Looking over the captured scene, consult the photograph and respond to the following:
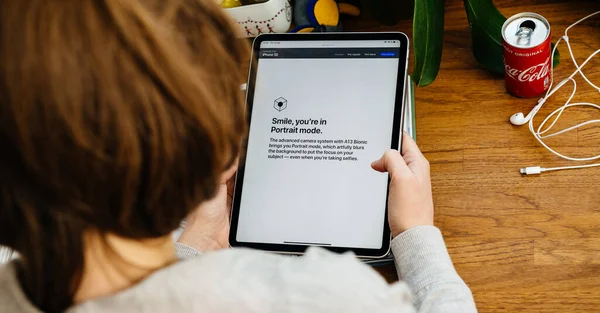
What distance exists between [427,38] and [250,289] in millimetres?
455

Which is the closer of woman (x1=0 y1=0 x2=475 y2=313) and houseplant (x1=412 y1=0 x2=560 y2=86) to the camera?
woman (x1=0 y1=0 x2=475 y2=313)

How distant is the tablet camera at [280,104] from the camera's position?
0.89 metres

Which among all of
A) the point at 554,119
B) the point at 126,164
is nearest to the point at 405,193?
the point at 554,119

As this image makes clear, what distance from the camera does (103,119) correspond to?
40cm

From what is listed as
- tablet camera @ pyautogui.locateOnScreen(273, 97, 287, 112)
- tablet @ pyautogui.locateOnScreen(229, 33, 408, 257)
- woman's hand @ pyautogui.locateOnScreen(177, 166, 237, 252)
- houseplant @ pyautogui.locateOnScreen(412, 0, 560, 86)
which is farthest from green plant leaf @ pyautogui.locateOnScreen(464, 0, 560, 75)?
woman's hand @ pyautogui.locateOnScreen(177, 166, 237, 252)

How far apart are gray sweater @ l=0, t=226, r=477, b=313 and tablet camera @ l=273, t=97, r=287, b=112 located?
0.37 m

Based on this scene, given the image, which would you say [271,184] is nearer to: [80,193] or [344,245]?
[344,245]

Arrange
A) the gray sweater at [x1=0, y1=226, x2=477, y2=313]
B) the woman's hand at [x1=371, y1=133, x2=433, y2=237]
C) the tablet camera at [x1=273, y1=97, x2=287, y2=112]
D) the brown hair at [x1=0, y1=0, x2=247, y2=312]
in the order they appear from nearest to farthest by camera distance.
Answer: the brown hair at [x1=0, y1=0, x2=247, y2=312] → the gray sweater at [x1=0, y1=226, x2=477, y2=313] → the woman's hand at [x1=371, y1=133, x2=433, y2=237] → the tablet camera at [x1=273, y1=97, x2=287, y2=112]

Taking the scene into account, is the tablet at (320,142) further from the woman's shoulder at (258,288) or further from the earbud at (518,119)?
the woman's shoulder at (258,288)

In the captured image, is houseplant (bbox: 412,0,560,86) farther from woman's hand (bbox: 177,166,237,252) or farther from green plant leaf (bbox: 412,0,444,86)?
woman's hand (bbox: 177,166,237,252)

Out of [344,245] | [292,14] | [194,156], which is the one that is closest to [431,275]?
[344,245]

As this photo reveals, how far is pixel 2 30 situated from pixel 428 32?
22.0 inches

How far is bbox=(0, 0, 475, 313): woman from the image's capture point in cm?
39

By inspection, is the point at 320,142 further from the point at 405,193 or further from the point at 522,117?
the point at 522,117
